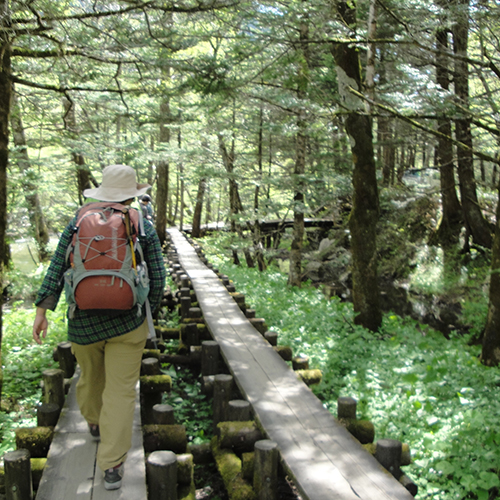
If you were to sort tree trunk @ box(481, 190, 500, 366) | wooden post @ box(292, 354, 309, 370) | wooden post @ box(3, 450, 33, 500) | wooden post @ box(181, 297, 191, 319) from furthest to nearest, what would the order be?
1. wooden post @ box(181, 297, 191, 319)
2. tree trunk @ box(481, 190, 500, 366)
3. wooden post @ box(292, 354, 309, 370)
4. wooden post @ box(3, 450, 33, 500)

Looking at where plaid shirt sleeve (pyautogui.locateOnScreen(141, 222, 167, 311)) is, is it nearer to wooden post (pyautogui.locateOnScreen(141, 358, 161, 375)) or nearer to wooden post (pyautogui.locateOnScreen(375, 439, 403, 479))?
wooden post (pyautogui.locateOnScreen(141, 358, 161, 375))

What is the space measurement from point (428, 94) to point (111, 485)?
23.8 feet

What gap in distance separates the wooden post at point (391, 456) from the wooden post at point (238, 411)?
1183 millimetres

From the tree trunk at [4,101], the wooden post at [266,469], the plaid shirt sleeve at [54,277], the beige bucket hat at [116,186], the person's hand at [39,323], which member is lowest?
the wooden post at [266,469]

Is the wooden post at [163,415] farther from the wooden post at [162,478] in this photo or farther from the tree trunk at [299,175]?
the tree trunk at [299,175]

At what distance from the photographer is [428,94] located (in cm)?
762

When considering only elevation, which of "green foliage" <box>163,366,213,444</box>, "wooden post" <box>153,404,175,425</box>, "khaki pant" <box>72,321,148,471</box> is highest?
"khaki pant" <box>72,321,148,471</box>

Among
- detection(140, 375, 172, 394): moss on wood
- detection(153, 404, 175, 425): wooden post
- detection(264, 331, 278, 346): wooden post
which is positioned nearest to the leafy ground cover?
detection(264, 331, 278, 346): wooden post

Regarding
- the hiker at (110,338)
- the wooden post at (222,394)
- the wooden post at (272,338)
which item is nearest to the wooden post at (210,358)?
the wooden post at (272,338)

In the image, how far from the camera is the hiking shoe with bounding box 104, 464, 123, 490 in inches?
117

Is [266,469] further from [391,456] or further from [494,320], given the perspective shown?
[494,320]

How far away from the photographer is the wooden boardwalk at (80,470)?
294 centimetres

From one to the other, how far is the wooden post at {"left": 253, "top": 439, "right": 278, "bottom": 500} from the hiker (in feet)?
3.08

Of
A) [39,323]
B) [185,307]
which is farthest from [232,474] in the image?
[185,307]
